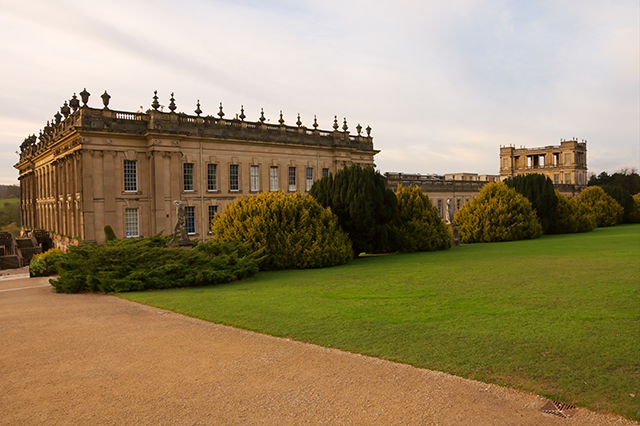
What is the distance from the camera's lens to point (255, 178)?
43.4 metres

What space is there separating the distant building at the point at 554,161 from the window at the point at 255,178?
66.4m

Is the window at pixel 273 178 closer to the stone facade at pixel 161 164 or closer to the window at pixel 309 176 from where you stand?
the stone facade at pixel 161 164

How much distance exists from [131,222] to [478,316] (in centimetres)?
3294

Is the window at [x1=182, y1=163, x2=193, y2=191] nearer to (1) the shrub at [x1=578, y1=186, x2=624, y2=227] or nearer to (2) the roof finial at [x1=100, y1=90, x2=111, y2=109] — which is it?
(2) the roof finial at [x1=100, y1=90, x2=111, y2=109]

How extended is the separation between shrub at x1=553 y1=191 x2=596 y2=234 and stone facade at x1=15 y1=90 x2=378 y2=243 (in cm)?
2049

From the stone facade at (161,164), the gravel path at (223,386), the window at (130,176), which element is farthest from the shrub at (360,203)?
the window at (130,176)

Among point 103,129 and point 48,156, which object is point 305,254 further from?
point 48,156

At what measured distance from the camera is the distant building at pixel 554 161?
9150cm

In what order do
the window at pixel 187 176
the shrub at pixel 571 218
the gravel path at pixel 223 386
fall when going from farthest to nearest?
the window at pixel 187 176
the shrub at pixel 571 218
the gravel path at pixel 223 386

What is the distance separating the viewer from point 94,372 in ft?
22.4

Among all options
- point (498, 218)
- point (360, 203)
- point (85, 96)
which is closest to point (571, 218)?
point (498, 218)

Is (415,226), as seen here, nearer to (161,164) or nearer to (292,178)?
(161,164)

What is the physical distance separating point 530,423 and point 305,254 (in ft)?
46.8

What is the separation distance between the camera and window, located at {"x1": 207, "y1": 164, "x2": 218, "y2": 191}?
1588 inches
